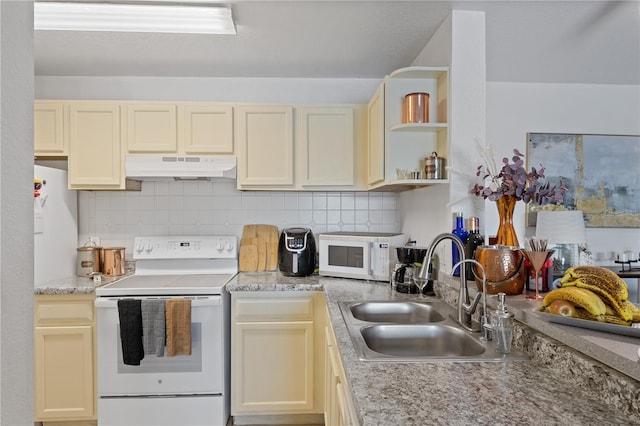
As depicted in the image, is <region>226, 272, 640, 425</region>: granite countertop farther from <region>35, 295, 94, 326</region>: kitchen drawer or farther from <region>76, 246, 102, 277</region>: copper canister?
<region>76, 246, 102, 277</region>: copper canister

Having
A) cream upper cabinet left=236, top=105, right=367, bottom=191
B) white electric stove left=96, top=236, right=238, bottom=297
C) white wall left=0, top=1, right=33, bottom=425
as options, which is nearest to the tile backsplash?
white electric stove left=96, top=236, right=238, bottom=297

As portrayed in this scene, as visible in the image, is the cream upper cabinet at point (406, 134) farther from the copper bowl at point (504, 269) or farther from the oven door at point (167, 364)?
the oven door at point (167, 364)

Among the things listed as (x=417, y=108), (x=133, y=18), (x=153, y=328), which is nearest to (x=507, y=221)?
(x=417, y=108)

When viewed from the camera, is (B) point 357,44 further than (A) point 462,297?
Yes

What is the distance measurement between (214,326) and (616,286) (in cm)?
194

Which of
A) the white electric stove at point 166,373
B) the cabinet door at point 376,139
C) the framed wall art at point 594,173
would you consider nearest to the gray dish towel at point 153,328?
the white electric stove at point 166,373

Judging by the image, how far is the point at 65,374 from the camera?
236 cm

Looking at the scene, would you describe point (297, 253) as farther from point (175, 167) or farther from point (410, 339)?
point (410, 339)

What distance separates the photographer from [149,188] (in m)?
3.02

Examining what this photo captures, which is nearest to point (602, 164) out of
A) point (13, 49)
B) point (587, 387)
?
point (587, 387)

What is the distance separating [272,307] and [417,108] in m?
1.42

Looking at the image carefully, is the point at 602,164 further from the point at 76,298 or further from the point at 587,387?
the point at 76,298

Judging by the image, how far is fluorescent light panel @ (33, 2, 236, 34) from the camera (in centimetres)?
194

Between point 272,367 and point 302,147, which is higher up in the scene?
point 302,147
